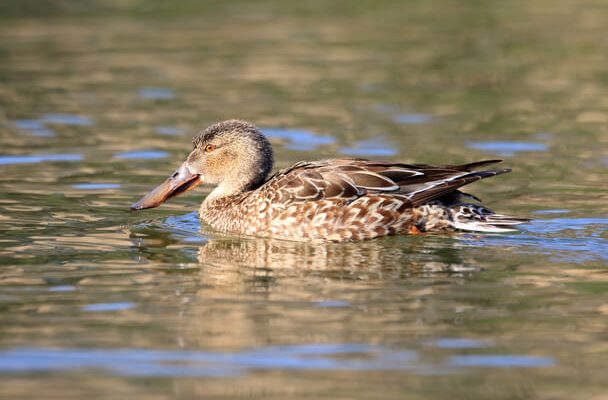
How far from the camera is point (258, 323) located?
7164 millimetres

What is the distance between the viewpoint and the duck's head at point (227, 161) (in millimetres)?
10547

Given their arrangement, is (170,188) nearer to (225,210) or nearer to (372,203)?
(225,210)

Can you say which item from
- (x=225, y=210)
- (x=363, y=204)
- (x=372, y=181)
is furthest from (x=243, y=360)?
(x=225, y=210)

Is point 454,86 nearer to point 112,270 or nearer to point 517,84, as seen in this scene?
point 517,84

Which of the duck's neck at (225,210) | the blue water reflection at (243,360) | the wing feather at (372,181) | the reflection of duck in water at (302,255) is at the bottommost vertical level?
the blue water reflection at (243,360)

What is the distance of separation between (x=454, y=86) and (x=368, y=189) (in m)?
7.73

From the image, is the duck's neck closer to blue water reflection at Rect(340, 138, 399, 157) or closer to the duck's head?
→ the duck's head

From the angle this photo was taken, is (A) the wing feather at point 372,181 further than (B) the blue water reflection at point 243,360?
Yes

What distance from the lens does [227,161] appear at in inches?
418

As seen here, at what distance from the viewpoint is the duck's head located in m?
10.5

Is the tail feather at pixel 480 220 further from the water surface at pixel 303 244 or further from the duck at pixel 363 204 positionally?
the water surface at pixel 303 244

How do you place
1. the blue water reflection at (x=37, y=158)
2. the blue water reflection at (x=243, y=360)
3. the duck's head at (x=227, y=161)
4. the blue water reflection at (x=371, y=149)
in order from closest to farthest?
the blue water reflection at (x=243, y=360), the duck's head at (x=227, y=161), the blue water reflection at (x=37, y=158), the blue water reflection at (x=371, y=149)

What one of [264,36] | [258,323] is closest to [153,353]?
[258,323]

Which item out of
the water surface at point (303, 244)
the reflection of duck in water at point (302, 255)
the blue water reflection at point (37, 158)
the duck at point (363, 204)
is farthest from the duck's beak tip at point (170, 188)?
the blue water reflection at point (37, 158)
